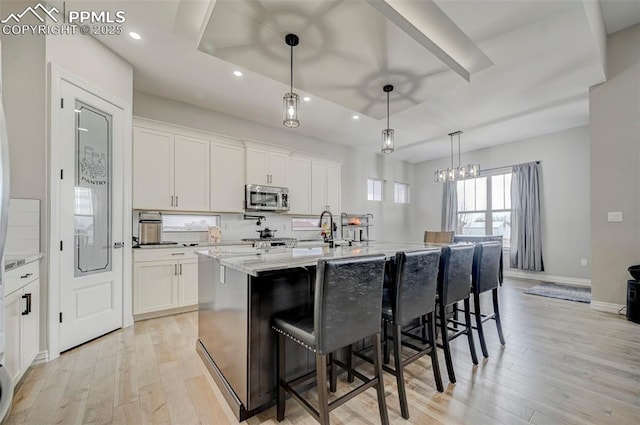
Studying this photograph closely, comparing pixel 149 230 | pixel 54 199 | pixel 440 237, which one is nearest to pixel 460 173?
pixel 440 237

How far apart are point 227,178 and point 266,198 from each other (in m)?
0.69

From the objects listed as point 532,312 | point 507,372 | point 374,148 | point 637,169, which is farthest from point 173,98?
point 637,169

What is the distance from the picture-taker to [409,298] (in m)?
1.78

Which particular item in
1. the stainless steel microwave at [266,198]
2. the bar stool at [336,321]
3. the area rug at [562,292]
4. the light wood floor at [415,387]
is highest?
the stainless steel microwave at [266,198]

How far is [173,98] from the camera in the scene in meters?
3.95

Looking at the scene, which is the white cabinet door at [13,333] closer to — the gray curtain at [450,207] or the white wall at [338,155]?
the white wall at [338,155]

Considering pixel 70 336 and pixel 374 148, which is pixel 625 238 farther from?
pixel 70 336

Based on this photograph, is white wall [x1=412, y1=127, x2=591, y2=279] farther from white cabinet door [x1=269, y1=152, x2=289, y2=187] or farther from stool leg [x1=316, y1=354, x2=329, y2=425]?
stool leg [x1=316, y1=354, x2=329, y2=425]

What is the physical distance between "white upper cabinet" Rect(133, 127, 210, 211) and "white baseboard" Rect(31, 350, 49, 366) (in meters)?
1.72

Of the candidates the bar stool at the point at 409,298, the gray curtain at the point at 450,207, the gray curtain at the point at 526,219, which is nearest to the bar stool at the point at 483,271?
the bar stool at the point at 409,298

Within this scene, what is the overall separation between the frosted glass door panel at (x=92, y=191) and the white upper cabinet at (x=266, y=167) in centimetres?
189

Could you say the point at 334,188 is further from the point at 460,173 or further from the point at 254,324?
the point at 254,324

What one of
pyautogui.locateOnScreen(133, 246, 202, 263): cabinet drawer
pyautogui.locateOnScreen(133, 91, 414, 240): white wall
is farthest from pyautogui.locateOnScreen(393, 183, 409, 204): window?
pyautogui.locateOnScreen(133, 246, 202, 263): cabinet drawer

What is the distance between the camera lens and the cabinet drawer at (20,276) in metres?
1.75
